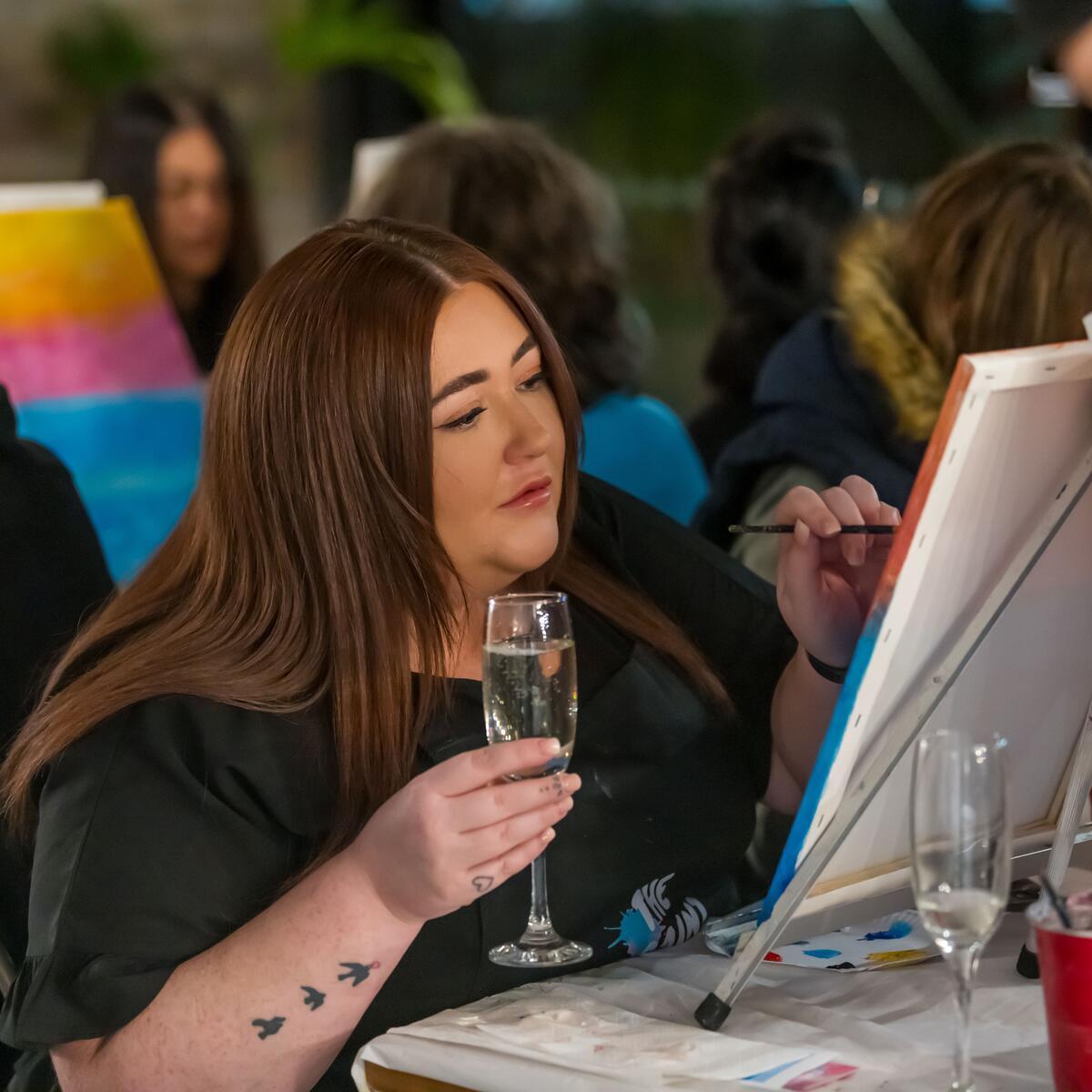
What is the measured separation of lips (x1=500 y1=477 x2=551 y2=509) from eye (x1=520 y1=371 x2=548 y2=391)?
0.33ft

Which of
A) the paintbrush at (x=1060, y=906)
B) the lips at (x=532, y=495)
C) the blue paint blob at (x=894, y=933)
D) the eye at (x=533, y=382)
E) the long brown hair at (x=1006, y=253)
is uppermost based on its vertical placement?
the long brown hair at (x=1006, y=253)

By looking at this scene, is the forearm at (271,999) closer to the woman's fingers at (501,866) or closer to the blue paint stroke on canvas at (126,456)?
the woman's fingers at (501,866)

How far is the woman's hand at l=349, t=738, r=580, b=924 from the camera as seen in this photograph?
1233 mm

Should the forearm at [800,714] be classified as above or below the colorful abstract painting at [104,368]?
below

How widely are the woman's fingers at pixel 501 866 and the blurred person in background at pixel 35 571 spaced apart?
691 mm

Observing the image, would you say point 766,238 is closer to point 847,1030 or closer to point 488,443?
point 488,443

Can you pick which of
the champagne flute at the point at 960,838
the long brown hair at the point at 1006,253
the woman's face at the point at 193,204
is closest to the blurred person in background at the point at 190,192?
the woman's face at the point at 193,204

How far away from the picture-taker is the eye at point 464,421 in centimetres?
156

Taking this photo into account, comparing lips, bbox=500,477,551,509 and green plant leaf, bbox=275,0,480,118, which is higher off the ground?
green plant leaf, bbox=275,0,480,118

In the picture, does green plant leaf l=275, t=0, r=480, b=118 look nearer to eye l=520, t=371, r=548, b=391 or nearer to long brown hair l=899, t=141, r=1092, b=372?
long brown hair l=899, t=141, r=1092, b=372

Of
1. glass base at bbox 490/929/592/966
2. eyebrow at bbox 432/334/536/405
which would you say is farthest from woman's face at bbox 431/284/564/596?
glass base at bbox 490/929/592/966

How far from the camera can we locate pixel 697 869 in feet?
5.38

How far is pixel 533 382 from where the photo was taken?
165cm

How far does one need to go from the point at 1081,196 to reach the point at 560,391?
1011 millimetres
